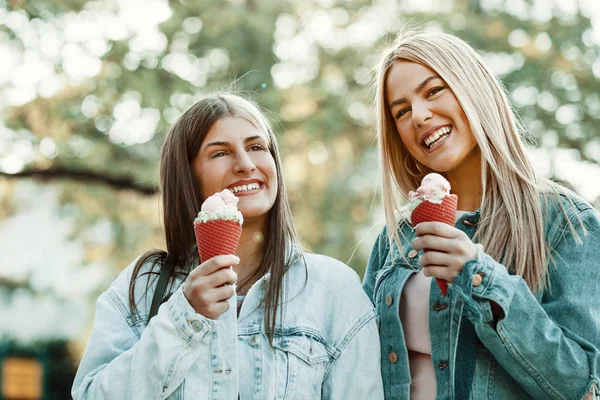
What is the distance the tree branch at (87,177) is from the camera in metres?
9.23

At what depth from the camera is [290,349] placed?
116 inches

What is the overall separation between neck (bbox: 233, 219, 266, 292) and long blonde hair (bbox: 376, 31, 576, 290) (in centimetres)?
60

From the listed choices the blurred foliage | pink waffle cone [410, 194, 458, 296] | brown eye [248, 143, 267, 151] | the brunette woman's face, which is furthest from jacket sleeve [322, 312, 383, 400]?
the blurred foliage

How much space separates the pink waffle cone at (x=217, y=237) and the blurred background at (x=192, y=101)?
628cm

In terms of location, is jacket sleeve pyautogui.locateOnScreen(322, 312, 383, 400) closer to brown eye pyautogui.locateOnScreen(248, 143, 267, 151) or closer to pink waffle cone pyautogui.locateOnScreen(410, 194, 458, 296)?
pink waffle cone pyautogui.locateOnScreen(410, 194, 458, 296)

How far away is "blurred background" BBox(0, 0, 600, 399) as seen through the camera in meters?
9.34

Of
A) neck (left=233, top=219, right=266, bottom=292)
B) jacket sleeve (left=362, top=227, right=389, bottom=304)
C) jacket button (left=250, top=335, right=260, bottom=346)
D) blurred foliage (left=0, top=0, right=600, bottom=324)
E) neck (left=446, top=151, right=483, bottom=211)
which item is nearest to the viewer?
jacket button (left=250, top=335, right=260, bottom=346)

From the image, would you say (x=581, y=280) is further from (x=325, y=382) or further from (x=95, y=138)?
(x=95, y=138)

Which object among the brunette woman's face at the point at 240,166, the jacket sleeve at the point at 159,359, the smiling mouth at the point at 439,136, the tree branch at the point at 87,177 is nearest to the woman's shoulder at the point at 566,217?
the smiling mouth at the point at 439,136

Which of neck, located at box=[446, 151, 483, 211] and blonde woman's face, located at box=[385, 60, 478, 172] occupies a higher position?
blonde woman's face, located at box=[385, 60, 478, 172]

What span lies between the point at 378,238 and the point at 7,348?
35.0 feet

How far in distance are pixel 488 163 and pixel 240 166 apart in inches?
42.5

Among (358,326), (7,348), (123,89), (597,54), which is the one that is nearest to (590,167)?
(597,54)

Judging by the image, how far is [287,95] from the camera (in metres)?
9.88
